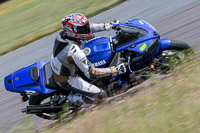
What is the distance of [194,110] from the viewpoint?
3.49 m

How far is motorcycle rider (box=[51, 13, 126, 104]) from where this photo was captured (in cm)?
507

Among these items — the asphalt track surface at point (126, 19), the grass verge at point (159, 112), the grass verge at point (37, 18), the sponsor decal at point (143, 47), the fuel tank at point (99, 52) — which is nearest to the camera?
the grass verge at point (159, 112)

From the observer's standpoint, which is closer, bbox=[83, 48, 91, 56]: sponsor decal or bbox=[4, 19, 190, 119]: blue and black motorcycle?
bbox=[4, 19, 190, 119]: blue and black motorcycle

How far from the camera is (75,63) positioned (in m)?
5.12

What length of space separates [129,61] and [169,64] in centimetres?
69

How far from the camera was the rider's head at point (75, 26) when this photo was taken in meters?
5.06

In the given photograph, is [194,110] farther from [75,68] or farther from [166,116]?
[75,68]

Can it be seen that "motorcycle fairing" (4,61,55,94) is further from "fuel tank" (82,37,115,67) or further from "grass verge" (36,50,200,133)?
"grass verge" (36,50,200,133)

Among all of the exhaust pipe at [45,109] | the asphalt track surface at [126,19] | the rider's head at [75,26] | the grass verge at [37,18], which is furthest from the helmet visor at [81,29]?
the grass verge at [37,18]

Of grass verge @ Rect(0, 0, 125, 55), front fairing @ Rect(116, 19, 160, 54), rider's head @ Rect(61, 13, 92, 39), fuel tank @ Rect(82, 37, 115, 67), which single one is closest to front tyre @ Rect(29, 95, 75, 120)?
fuel tank @ Rect(82, 37, 115, 67)

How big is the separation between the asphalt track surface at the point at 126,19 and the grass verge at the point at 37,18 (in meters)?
0.77

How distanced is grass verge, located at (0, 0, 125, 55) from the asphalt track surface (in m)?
0.77

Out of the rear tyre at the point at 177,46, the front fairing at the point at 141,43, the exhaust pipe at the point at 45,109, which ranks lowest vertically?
the exhaust pipe at the point at 45,109

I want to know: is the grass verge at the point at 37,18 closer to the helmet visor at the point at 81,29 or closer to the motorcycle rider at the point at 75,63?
the motorcycle rider at the point at 75,63
